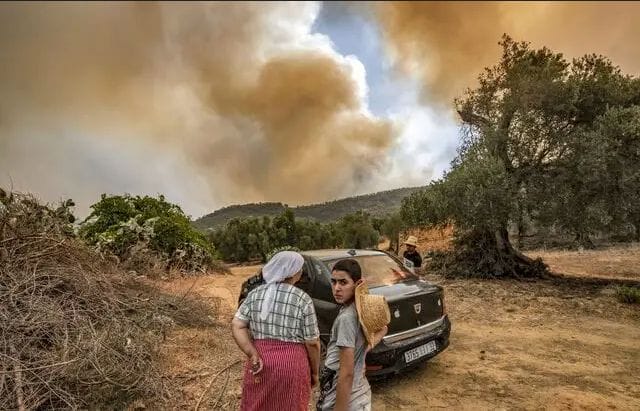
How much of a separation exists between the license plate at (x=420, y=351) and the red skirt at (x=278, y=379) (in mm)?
2562

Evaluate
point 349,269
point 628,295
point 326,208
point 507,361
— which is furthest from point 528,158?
point 326,208

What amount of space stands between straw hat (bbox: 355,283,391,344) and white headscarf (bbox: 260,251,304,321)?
0.48 metres

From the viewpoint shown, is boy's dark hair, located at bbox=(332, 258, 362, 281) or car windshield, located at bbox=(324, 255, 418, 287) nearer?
boy's dark hair, located at bbox=(332, 258, 362, 281)

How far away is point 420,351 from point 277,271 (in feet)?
10.3

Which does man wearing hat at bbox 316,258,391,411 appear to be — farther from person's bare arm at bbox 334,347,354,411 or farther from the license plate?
the license plate

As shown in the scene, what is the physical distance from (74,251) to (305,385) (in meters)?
5.57

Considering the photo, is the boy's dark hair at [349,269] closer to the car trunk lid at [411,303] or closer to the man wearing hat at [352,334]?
the man wearing hat at [352,334]

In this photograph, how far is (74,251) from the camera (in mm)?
6883

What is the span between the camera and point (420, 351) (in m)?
5.31

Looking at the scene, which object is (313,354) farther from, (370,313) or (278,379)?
(370,313)

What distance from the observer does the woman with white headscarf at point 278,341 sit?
2.85 metres

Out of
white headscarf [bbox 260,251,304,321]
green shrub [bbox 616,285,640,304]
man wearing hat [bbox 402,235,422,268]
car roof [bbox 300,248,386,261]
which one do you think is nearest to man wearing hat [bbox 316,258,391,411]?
white headscarf [bbox 260,251,304,321]

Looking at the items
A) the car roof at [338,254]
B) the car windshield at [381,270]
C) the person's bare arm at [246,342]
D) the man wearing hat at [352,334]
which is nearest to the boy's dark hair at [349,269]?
the man wearing hat at [352,334]

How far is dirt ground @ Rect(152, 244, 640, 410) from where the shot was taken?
4977 millimetres
